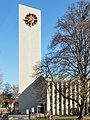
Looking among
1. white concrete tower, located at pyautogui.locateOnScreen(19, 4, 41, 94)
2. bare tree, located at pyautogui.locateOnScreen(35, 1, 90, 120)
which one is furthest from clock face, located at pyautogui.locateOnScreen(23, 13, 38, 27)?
bare tree, located at pyautogui.locateOnScreen(35, 1, 90, 120)

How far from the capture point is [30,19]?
93.6 m

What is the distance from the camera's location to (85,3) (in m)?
44.9

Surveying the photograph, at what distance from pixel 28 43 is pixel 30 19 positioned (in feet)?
23.6

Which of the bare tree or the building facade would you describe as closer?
the bare tree

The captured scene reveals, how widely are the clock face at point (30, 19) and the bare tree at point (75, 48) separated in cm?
4906

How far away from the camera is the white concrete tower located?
8931 cm

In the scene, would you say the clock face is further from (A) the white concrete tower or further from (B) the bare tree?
(B) the bare tree

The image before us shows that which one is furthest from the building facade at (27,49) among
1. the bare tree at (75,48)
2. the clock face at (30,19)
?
the bare tree at (75,48)

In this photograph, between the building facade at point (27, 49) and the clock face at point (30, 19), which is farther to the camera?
the clock face at point (30, 19)

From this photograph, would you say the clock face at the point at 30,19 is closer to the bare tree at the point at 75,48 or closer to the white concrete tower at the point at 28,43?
the white concrete tower at the point at 28,43

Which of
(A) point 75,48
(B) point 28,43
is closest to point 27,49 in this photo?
(B) point 28,43

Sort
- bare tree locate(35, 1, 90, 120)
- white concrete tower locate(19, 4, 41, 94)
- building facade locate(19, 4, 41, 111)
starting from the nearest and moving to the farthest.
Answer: bare tree locate(35, 1, 90, 120) < building facade locate(19, 4, 41, 111) < white concrete tower locate(19, 4, 41, 94)

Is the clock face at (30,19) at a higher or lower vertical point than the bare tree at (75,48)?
higher

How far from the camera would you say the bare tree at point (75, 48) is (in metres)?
43.2
